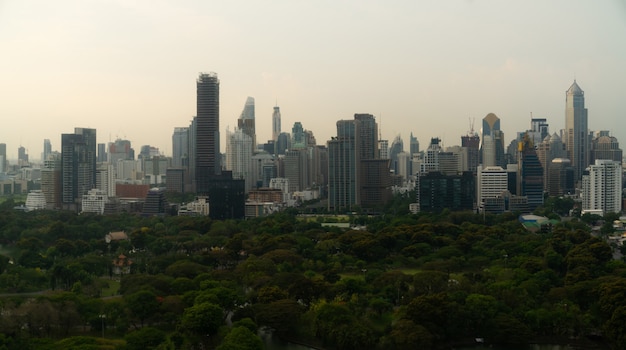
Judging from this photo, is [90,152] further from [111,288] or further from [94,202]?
[111,288]

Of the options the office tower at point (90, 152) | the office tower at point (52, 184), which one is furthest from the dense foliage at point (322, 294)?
the office tower at point (90, 152)

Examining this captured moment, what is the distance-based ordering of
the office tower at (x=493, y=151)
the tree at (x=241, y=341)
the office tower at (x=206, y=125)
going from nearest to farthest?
the tree at (x=241, y=341), the office tower at (x=206, y=125), the office tower at (x=493, y=151)

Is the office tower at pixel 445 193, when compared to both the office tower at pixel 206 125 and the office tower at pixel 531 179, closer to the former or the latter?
the office tower at pixel 531 179

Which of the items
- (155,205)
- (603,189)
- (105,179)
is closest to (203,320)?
(155,205)

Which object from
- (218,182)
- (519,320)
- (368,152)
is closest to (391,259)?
(519,320)

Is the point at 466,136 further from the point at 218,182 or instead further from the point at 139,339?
the point at 139,339

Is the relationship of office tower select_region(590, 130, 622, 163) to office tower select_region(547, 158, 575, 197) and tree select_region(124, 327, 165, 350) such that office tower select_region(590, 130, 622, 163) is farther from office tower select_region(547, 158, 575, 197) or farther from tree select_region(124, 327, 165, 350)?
tree select_region(124, 327, 165, 350)
